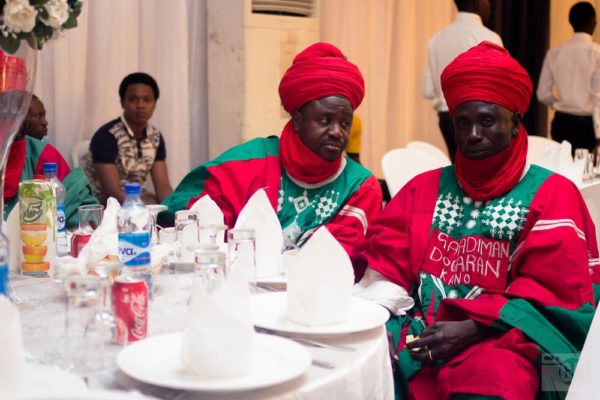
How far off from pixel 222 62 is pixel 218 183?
2.44 m

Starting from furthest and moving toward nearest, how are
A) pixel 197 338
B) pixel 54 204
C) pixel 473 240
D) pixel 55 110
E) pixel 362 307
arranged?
pixel 55 110
pixel 473 240
pixel 54 204
pixel 362 307
pixel 197 338

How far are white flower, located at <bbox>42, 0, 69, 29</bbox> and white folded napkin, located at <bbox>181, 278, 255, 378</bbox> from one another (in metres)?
0.62

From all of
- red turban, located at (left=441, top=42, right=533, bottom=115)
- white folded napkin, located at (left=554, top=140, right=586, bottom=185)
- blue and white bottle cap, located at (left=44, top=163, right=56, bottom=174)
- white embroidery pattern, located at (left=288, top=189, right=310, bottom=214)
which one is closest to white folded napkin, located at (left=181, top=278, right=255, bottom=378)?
blue and white bottle cap, located at (left=44, top=163, right=56, bottom=174)

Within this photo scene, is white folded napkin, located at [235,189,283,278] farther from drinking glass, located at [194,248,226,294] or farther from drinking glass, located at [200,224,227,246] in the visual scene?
drinking glass, located at [194,248,226,294]

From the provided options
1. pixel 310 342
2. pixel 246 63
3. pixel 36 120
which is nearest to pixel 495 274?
pixel 310 342

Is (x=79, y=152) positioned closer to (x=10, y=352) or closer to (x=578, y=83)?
(x=10, y=352)

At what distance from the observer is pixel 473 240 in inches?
89.7

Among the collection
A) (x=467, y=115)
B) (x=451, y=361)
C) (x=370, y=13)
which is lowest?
(x=451, y=361)

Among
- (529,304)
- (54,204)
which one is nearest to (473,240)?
(529,304)

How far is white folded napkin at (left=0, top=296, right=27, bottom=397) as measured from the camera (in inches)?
46.5

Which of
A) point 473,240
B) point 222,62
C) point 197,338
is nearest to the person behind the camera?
point 197,338

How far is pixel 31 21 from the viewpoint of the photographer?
61.2 inches

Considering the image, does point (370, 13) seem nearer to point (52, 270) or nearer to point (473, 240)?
point (473, 240)

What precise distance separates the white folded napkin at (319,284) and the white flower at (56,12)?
0.62 metres
